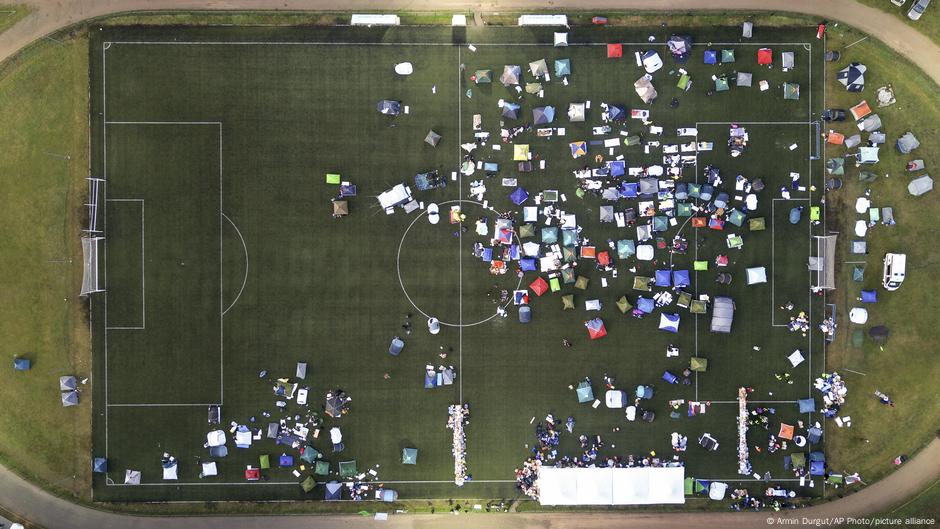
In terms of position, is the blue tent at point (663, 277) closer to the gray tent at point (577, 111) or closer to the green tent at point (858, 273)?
the gray tent at point (577, 111)

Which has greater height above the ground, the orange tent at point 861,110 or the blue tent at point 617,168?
the orange tent at point 861,110

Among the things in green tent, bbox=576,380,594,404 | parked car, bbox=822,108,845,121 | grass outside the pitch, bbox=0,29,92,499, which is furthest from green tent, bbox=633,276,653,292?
grass outside the pitch, bbox=0,29,92,499

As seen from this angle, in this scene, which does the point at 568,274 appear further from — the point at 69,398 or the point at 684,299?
the point at 69,398

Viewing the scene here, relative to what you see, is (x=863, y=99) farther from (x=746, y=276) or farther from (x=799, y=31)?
(x=746, y=276)

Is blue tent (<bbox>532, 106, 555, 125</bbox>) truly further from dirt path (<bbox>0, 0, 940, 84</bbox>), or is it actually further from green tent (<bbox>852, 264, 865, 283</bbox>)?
green tent (<bbox>852, 264, 865, 283</bbox>)

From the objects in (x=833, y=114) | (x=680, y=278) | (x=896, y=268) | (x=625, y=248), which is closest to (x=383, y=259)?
(x=625, y=248)

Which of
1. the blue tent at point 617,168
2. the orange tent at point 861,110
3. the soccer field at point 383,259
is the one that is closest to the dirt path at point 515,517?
the soccer field at point 383,259
